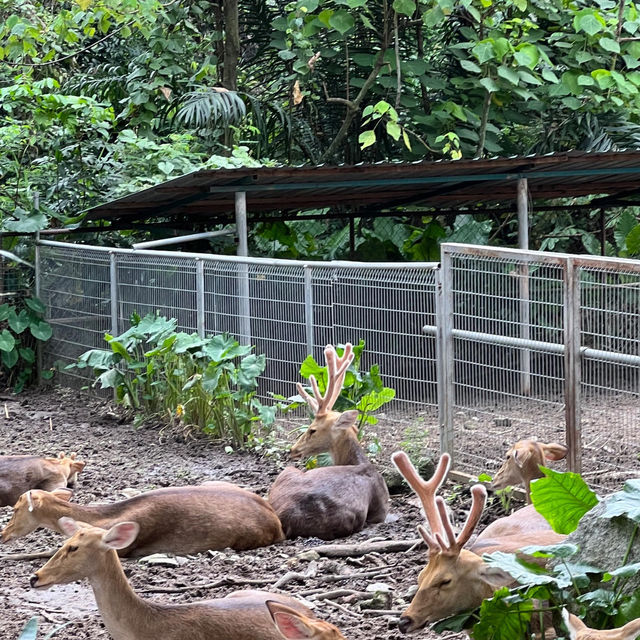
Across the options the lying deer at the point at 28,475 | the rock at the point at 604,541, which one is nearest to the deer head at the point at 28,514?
the lying deer at the point at 28,475

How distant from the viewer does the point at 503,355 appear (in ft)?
24.0

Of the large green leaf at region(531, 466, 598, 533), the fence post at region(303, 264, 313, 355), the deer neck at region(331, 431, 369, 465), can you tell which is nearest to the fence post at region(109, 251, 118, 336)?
the fence post at region(303, 264, 313, 355)

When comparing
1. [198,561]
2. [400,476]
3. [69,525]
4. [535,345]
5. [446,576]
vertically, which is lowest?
[198,561]

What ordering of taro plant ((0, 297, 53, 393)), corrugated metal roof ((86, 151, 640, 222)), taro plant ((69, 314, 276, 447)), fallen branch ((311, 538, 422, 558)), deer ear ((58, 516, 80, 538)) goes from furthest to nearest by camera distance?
taro plant ((0, 297, 53, 393)) → corrugated metal roof ((86, 151, 640, 222)) → taro plant ((69, 314, 276, 447)) → fallen branch ((311, 538, 422, 558)) → deer ear ((58, 516, 80, 538))

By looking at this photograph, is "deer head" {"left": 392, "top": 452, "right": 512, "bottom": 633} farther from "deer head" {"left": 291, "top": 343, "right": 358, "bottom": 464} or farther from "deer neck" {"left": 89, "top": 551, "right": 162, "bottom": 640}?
"deer head" {"left": 291, "top": 343, "right": 358, "bottom": 464}

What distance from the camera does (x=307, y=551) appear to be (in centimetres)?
645

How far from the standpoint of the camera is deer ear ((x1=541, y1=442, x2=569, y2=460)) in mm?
6480

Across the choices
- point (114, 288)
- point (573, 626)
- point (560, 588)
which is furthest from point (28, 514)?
point (114, 288)

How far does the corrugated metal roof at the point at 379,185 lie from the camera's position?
33.9 feet

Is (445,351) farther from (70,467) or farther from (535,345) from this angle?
(70,467)

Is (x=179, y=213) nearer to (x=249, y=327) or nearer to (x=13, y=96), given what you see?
(x=13, y=96)

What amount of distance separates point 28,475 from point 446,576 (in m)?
4.22

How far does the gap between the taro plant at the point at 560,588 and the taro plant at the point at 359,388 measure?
382 cm

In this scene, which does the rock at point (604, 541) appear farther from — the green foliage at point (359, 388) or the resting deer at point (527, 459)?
the green foliage at point (359, 388)
